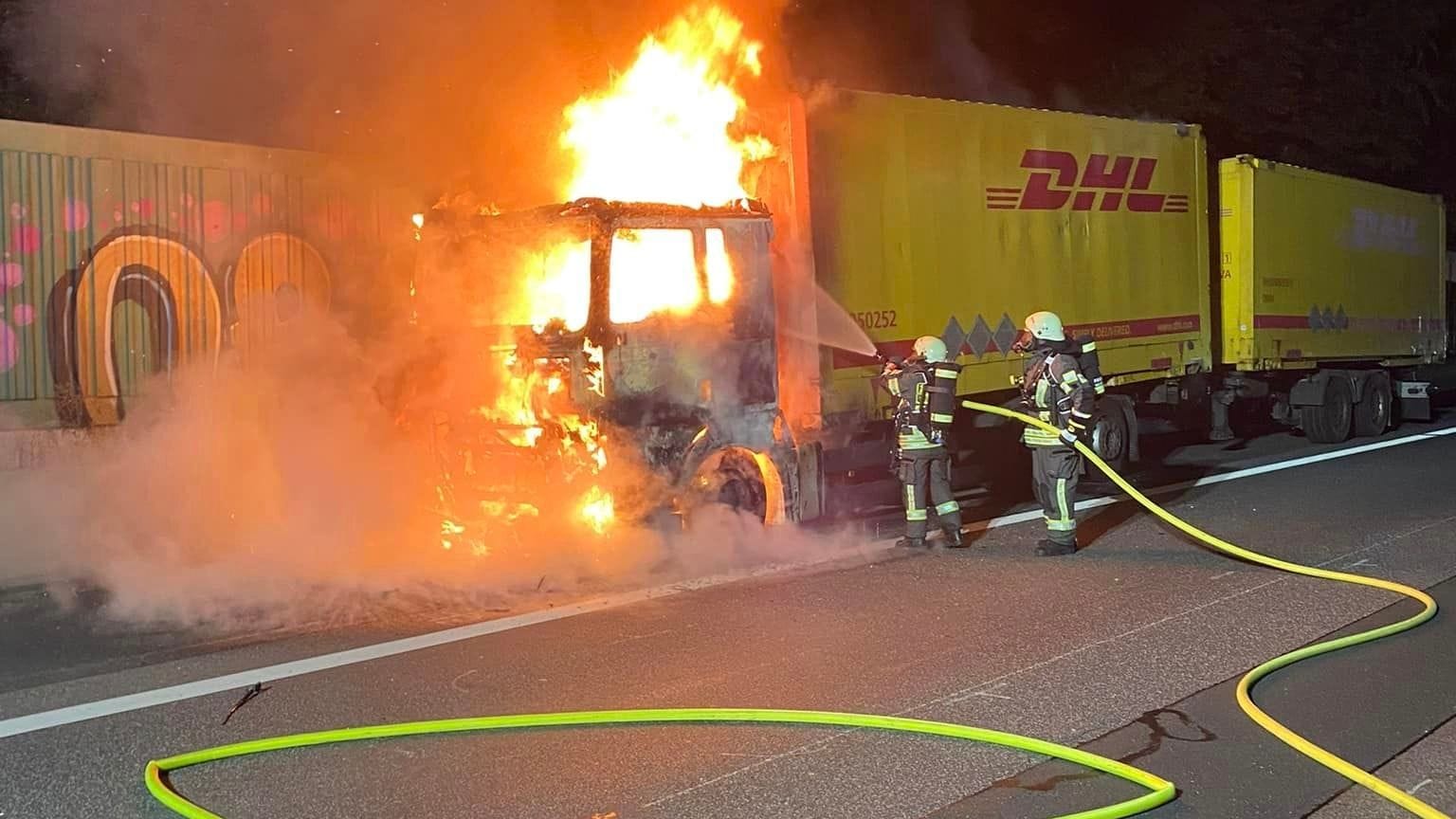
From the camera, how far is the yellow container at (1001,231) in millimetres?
9250

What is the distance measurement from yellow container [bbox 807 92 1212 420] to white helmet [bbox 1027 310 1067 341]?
147 centimetres

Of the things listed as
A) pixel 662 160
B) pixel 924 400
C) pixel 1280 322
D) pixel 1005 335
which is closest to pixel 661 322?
pixel 662 160

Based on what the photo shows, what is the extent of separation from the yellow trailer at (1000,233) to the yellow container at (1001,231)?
0.01 m

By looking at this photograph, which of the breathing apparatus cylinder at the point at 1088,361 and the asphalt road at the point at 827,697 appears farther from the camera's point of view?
the breathing apparatus cylinder at the point at 1088,361

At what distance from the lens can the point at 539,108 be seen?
30.3 ft

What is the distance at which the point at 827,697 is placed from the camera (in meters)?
5.18

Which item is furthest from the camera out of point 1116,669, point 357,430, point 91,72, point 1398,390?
point 1398,390

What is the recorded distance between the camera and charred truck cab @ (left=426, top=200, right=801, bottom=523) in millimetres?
7492

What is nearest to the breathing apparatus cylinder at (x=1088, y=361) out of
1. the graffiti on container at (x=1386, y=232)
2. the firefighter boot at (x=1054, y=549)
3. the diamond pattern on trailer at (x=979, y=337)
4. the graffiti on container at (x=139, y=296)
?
the firefighter boot at (x=1054, y=549)

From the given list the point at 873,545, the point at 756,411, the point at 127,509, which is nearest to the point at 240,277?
the point at 127,509

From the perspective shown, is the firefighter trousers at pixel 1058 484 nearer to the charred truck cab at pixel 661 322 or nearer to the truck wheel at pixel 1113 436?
the charred truck cab at pixel 661 322

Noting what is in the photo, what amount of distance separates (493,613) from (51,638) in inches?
88.1

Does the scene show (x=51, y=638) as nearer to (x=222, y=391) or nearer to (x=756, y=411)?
(x=222, y=391)

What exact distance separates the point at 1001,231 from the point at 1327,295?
21.5 feet
